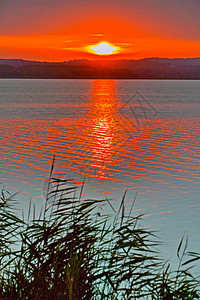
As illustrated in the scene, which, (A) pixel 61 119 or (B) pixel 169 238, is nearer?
(B) pixel 169 238

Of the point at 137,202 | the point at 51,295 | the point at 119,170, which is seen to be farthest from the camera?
the point at 119,170

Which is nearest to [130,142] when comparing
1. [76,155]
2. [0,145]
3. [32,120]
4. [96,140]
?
[96,140]

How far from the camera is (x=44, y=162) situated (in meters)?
20.5

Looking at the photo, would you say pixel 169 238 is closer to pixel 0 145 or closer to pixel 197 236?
pixel 197 236

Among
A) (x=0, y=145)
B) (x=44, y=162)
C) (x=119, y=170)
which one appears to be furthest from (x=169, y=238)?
(x=0, y=145)

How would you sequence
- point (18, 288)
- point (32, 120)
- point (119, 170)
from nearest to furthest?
point (18, 288), point (119, 170), point (32, 120)

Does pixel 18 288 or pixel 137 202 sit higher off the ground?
pixel 18 288

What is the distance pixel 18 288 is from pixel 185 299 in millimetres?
2232

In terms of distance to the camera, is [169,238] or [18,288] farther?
[169,238]

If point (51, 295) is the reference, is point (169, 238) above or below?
below

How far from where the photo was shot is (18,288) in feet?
18.8

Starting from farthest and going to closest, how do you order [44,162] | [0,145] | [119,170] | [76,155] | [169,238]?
[0,145] < [76,155] < [44,162] < [119,170] < [169,238]

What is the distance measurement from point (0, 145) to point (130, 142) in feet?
26.0

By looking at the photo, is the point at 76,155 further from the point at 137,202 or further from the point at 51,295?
the point at 51,295
